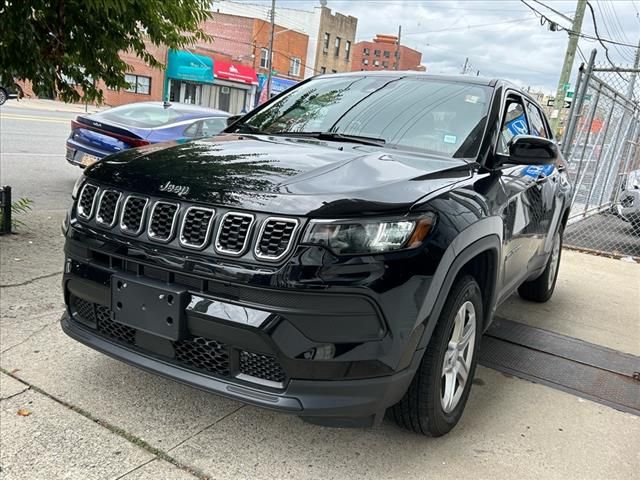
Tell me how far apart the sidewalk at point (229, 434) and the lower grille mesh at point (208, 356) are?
0.44m

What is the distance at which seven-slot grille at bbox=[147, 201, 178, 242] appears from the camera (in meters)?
2.26

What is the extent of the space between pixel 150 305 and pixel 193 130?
6.62 meters

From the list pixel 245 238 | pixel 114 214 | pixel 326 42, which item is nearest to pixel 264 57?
pixel 326 42

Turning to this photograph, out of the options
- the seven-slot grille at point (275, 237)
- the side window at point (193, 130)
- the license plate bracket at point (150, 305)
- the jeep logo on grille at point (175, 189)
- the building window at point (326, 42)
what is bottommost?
the license plate bracket at point (150, 305)

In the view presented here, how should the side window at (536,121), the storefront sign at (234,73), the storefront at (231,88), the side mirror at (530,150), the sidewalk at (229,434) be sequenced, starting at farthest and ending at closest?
1. the storefront at (231,88)
2. the storefront sign at (234,73)
3. the side window at (536,121)
4. the side mirror at (530,150)
5. the sidewalk at (229,434)

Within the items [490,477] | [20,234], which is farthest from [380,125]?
[20,234]

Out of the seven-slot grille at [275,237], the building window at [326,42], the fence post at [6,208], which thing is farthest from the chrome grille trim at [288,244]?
the building window at [326,42]

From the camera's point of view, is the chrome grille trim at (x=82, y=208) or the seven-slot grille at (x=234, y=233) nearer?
the seven-slot grille at (x=234, y=233)

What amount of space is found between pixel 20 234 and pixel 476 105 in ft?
14.6

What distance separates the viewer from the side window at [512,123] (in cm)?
334

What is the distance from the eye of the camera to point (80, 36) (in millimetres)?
4902

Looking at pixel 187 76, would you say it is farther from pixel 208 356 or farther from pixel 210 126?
pixel 208 356

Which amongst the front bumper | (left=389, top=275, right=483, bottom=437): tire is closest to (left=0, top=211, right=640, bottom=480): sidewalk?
(left=389, top=275, right=483, bottom=437): tire

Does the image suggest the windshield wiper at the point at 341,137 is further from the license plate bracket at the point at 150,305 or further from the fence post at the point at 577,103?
the fence post at the point at 577,103
